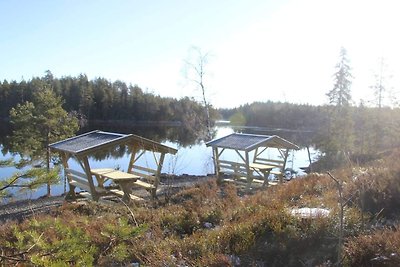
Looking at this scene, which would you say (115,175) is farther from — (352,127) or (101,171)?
(352,127)

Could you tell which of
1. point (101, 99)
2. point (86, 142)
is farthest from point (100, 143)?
point (101, 99)

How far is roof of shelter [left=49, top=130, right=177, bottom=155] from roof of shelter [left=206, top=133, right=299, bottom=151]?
303cm

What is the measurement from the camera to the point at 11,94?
236 feet

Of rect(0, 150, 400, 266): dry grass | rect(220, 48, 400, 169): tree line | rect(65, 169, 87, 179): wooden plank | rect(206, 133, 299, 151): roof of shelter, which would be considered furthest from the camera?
rect(220, 48, 400, 169): tree line

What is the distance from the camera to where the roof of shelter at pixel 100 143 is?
42.0 ft

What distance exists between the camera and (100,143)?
13.1 meters

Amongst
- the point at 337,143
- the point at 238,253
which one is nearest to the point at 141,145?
the point at 238,253

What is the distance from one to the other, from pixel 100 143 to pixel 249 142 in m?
5.80

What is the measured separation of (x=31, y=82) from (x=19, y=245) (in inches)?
3026

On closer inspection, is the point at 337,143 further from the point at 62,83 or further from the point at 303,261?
the point at 62,83

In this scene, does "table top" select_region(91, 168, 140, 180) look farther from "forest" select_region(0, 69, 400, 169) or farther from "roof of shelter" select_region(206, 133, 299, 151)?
"forest" select_region(0, 69, 400, 169)

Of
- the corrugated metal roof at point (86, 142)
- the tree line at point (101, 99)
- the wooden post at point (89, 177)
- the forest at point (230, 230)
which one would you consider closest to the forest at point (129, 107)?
the tree line at point (101, 99)

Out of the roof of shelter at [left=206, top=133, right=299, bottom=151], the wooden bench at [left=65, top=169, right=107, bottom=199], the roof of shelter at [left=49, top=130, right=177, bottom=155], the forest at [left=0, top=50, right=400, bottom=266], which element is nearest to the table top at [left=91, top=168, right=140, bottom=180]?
the wooden bench at [left=65, top=169, right=107, bottom=199]

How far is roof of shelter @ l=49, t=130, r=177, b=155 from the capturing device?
42.0ft
